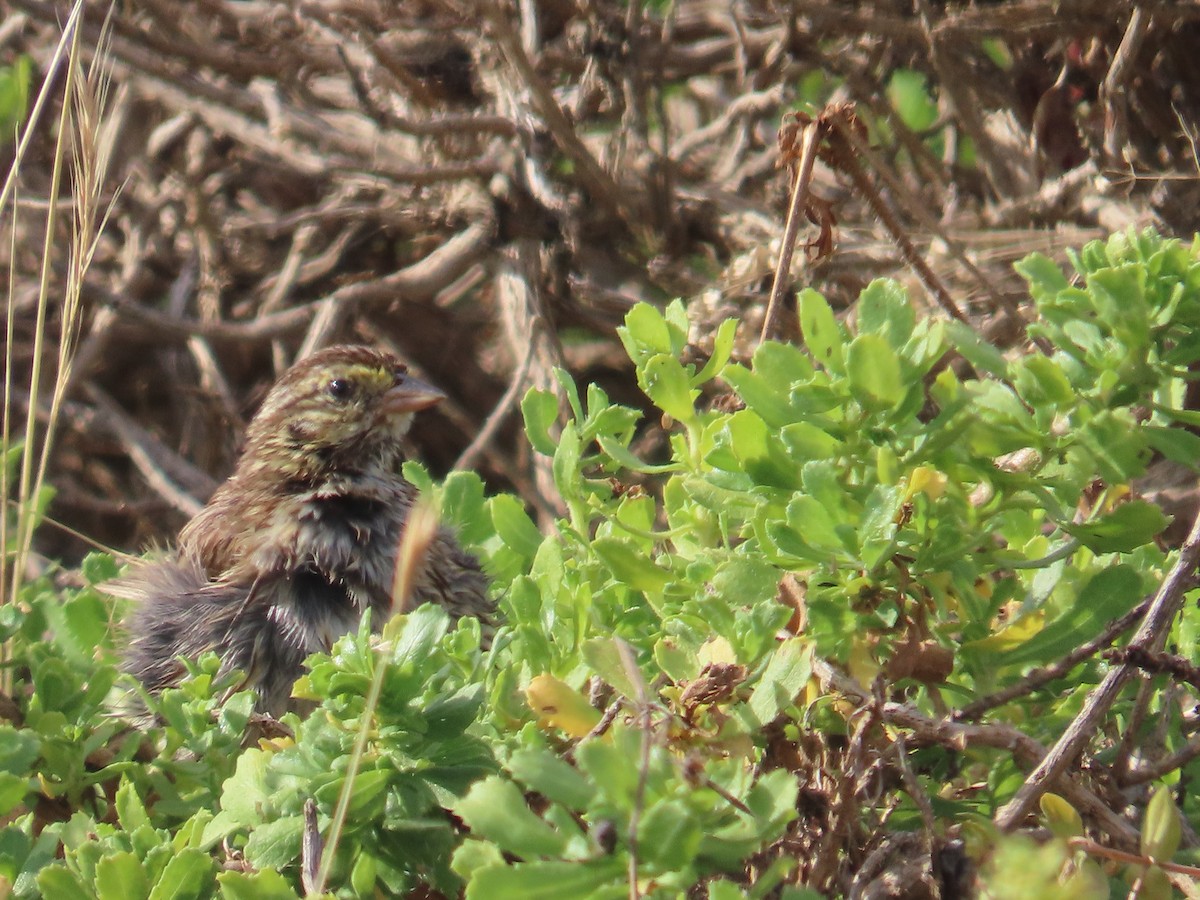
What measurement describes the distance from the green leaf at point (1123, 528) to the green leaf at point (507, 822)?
0.60 metres

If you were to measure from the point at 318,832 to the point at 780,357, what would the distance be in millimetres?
592

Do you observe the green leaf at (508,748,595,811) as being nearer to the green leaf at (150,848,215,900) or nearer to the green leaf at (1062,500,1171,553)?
the green leaf at (150,848,215,900)

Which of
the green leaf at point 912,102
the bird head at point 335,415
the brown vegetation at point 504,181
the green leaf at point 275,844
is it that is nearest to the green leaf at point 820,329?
the green leaf at point 275,844

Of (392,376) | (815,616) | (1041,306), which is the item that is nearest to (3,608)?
(815,616)

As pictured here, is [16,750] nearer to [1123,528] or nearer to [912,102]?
[1123,528]

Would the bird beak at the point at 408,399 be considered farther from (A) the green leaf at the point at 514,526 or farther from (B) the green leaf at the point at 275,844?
(B) the green leaf at the point at 275,844

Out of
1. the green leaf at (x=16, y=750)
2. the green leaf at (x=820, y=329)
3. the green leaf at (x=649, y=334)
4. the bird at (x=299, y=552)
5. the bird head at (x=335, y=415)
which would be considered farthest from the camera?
the bird head at (x=335, y=415)

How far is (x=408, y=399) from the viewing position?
3.70m

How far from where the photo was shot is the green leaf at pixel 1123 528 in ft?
4.66

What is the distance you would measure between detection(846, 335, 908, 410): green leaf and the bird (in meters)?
1.29

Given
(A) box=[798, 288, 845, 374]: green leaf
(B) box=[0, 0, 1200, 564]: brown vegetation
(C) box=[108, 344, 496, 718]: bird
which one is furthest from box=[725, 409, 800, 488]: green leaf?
(B) box=[0, 0, 1200, 564]: brown vegetation

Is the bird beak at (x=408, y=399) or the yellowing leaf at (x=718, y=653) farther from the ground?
the yellowing leaf at (x=718, y=653)

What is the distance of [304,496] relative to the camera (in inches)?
131

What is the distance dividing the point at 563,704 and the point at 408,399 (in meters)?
2.39
